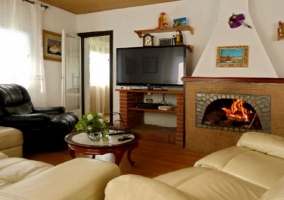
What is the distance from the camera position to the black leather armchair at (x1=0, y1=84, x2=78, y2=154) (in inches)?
121

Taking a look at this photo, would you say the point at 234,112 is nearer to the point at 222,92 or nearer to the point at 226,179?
the point at 222,92

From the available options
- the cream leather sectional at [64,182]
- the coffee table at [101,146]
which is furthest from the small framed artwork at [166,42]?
the cream leather sectional at [64,182]

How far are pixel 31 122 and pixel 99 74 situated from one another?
12.3 ft

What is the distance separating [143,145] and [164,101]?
3.42 feet

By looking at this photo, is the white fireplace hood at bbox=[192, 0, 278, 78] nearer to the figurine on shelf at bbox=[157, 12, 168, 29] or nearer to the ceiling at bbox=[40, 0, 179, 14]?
the figurine on shelf at bbox=[157, 12, 168, 29]

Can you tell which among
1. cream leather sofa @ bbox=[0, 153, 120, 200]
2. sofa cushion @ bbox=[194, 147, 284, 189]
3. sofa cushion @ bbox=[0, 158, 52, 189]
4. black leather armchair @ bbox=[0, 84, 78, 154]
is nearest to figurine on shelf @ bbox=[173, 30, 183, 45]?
black leather armchair @ bbox=[0, 84, 78, 154]

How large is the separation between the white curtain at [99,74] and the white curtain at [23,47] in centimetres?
200

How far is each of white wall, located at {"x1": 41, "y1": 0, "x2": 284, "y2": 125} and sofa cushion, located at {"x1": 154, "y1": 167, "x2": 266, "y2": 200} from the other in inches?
114

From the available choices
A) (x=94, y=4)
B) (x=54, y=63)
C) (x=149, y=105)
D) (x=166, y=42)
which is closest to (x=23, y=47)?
(x=54, y=63)

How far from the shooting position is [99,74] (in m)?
6.71

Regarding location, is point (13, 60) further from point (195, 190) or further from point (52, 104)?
point (195, 190)

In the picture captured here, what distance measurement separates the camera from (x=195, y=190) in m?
1.23

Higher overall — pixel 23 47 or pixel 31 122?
pixel 23 47

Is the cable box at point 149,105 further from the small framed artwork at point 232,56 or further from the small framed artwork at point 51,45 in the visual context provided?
the small framed artwork at point 51,45
